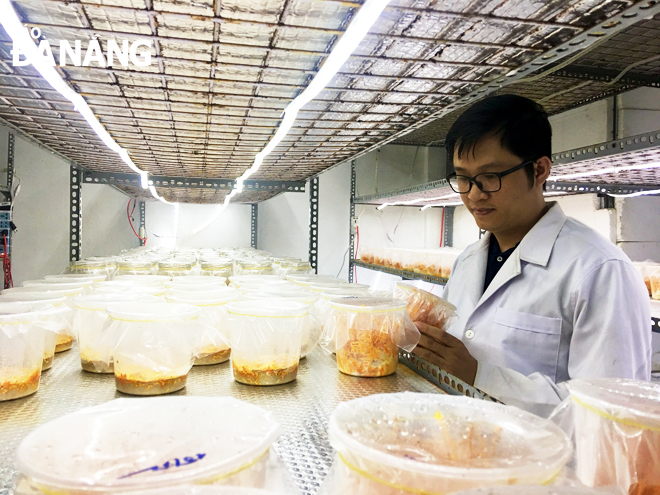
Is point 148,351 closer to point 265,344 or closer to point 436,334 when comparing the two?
point 265,344

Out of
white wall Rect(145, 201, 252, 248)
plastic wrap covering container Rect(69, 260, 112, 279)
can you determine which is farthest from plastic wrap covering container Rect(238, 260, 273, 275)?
white wall Rect(145, 201, 252, 248)

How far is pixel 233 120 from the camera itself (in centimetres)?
171

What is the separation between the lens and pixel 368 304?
4.07 ft

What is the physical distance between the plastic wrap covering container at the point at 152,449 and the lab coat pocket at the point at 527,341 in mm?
943

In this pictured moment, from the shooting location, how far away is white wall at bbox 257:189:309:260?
648cm

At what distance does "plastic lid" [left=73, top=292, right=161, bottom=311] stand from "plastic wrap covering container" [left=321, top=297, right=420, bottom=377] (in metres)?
0.61

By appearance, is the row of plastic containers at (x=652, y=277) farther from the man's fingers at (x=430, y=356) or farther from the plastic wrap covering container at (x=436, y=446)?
the plastic wrap covering container at (x=436, y=446)

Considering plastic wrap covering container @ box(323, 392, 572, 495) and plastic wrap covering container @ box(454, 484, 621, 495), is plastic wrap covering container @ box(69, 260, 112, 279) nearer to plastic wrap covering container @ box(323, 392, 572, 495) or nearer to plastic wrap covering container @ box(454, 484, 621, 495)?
plastic wrap covering container @ box(323, 392, 572, 495)

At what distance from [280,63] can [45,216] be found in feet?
18.6

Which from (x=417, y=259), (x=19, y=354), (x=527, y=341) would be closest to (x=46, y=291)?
(x=19, y=354)

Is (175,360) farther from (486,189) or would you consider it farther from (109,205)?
(109,205)

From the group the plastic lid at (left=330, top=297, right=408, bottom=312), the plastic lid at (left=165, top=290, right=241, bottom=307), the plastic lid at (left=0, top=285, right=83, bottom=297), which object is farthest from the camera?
the plastic lid at (left=0, top=285, right=83, bottom=297)

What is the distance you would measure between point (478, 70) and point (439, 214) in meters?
6.23

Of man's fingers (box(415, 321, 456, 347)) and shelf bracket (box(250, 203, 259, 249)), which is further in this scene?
shelf bracket (box(250, 203, 259, 249))
